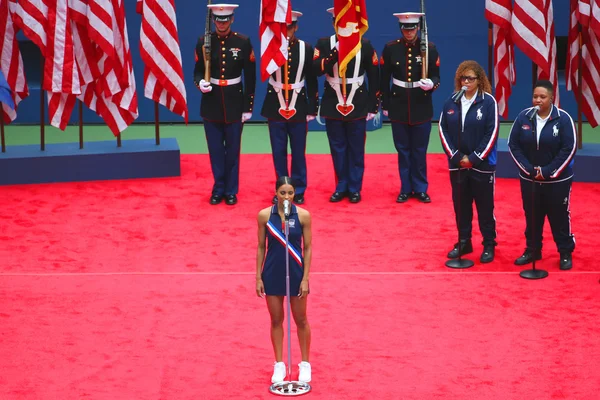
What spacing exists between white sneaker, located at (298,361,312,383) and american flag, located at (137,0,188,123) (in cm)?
643

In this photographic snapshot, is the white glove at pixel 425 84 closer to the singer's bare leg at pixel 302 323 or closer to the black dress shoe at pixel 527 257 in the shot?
the black dress shoe at pixel 527 257

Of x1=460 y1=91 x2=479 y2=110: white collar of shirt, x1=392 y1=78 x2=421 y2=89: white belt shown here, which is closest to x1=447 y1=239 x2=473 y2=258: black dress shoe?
x1=460 y1=91 x2=479 y2=110: white collar of shirt

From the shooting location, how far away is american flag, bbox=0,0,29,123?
1234 centimetres

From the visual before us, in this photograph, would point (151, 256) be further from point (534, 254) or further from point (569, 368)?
point (569, 368)

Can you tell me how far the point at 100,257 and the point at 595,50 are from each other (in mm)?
6282

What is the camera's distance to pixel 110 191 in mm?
12227

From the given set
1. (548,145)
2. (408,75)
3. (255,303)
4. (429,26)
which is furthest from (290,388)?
(429,26)

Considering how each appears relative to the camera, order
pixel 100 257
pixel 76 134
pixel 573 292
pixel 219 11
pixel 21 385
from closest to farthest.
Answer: pixel 21 385, pixel 573 292, pixel 100 257, pixel 219 11, pixel 76 134

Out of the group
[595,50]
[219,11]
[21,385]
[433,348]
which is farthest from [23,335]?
[595,50]

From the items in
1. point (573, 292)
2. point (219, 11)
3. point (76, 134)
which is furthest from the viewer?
point (76, 134)

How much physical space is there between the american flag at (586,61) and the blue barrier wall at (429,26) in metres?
3.48

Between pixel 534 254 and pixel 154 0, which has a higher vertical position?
pixel 154 0

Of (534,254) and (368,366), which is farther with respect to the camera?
(534,254)

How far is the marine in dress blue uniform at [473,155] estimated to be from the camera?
9.22 metres
